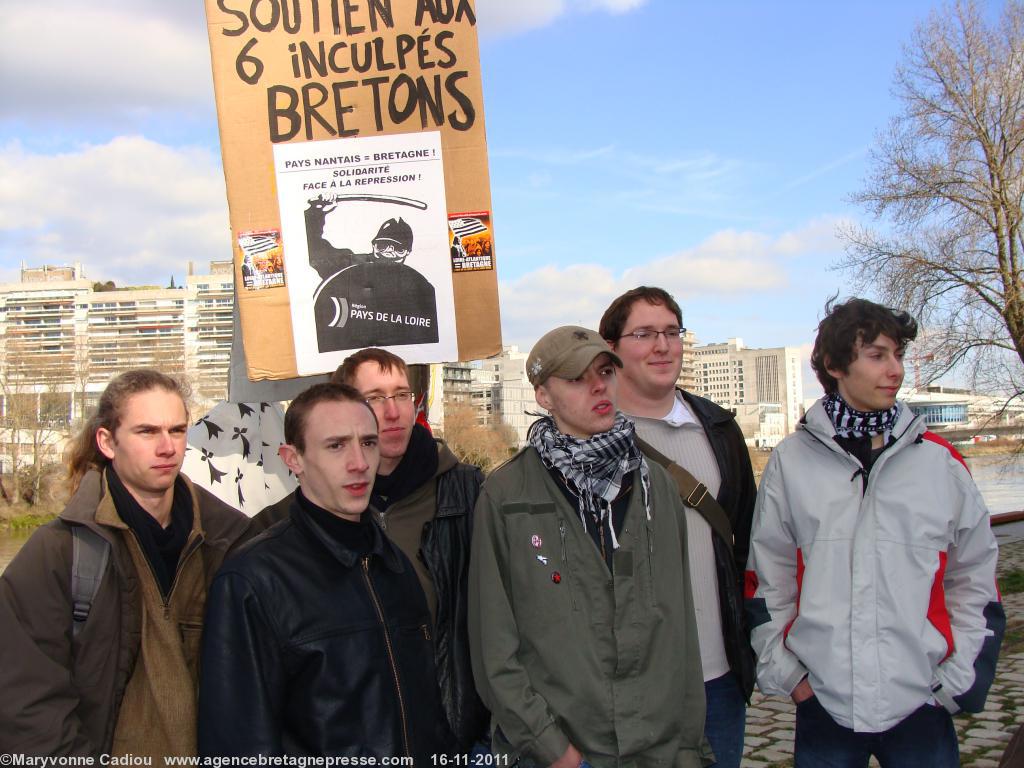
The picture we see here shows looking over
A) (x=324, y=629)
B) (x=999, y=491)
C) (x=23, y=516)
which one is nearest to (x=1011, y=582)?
(x=324, y=629)

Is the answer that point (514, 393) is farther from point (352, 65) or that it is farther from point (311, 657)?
point (311, 657)

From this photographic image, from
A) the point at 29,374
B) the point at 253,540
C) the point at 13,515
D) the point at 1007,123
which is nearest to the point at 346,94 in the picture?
the point at 253,540

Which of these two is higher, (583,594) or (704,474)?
(704,474)

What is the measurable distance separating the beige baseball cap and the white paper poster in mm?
861

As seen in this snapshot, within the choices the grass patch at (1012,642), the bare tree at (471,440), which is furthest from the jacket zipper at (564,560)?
the bare tree at (471,440)

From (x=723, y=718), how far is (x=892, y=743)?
544mm

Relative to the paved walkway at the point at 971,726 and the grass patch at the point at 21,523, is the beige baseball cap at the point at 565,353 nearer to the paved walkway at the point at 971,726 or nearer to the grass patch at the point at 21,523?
the paved walkway at the point at 971,726

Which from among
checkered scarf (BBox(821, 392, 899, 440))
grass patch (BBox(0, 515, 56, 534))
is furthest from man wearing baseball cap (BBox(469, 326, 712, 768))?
grass patch (BBox(0, 515, 56, 534))

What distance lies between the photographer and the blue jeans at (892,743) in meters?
2.92

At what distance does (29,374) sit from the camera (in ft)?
154

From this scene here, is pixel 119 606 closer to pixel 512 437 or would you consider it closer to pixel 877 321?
pixel 877 321

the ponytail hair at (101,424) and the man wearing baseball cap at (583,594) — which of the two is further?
the ponytail hair at (101,424)

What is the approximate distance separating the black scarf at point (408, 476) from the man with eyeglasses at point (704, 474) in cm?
80

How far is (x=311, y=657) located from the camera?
244cm
